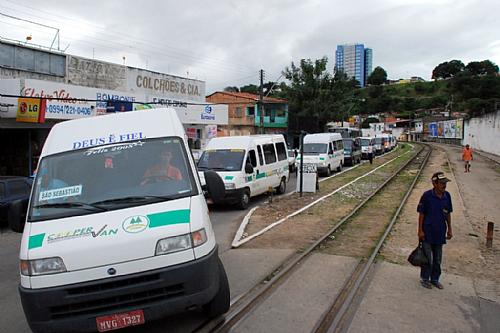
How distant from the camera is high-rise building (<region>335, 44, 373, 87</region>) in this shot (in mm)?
157163

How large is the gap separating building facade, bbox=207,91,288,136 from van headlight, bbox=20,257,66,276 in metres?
44.9

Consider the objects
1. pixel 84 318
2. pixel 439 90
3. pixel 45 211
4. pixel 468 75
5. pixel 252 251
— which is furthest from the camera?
pixel 439 90

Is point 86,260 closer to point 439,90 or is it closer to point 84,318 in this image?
point 84,318

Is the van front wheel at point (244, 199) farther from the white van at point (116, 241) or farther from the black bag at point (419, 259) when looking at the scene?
the white van at point (116, 241)

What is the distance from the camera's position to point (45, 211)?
447cm

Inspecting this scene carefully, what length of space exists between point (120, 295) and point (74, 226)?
82 centimetres

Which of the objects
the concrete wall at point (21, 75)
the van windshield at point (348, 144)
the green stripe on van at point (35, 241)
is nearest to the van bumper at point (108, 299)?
the green stripe on van at point (35, 241)

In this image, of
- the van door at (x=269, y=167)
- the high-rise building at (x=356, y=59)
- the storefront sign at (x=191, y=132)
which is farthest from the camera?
the high-rise building at (x=356, y=59)

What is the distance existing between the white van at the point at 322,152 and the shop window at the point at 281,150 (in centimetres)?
630

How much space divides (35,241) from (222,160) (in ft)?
31.4

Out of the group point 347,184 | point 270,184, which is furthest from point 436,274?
point 347,184

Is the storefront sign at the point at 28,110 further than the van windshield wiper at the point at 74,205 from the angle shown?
Yes

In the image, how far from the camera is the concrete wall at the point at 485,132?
39906 mm

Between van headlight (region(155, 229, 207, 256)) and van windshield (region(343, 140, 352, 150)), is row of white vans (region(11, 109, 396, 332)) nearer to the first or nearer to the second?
van headlight (region(155, 229, 207, 256))
